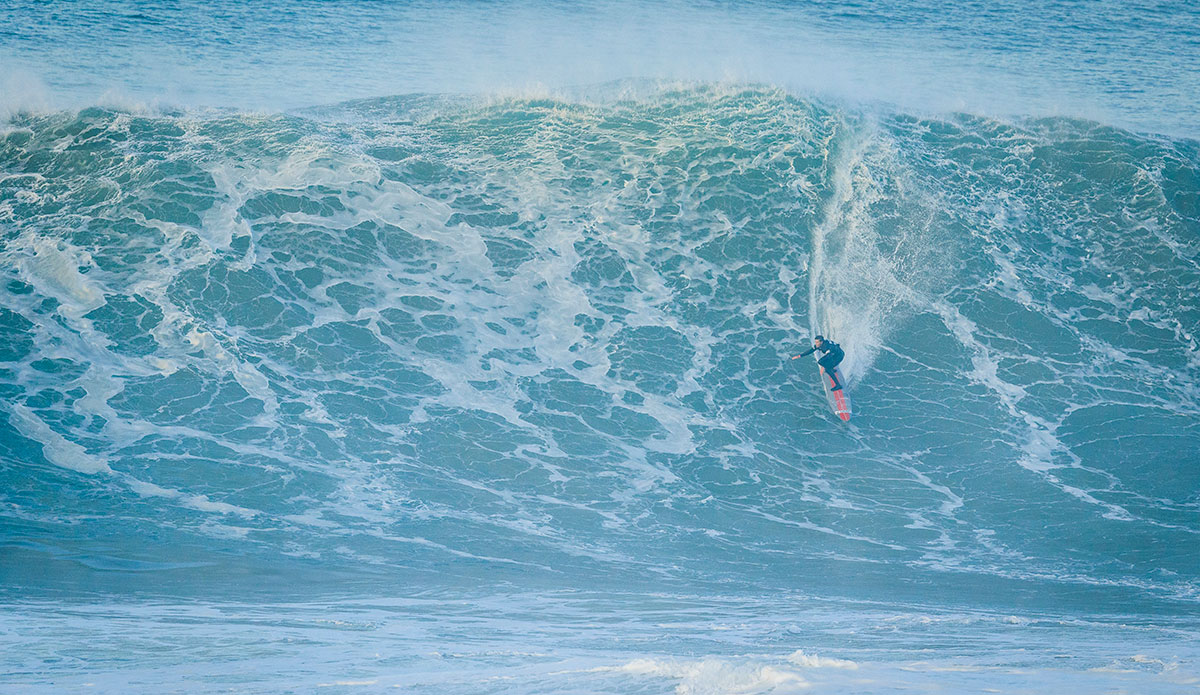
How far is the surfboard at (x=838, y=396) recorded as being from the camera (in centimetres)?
1300

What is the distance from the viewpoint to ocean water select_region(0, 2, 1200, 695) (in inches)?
336

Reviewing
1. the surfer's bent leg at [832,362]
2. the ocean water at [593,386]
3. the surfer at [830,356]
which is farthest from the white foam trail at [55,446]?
the surfer's bent leg at [832,362]

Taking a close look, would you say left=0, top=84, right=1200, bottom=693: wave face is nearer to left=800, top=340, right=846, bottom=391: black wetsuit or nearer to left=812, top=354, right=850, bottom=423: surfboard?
left=812, top=354, right=850, bottom=423: surfboard

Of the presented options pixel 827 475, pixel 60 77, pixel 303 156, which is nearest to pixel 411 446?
pixel 827 475

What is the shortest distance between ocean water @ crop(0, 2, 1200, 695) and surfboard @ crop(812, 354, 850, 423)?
0.22 metres

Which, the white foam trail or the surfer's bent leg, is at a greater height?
the surfer's bent leg

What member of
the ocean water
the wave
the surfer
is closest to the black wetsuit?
the surfer

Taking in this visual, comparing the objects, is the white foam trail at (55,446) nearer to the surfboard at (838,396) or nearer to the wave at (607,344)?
the wave at (607,344)

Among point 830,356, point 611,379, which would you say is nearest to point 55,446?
point 611,379

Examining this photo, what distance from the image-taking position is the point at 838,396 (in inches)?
516

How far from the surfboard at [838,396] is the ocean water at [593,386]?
0.22m

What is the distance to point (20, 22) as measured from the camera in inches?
908

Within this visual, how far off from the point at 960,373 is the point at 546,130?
902 centimetres

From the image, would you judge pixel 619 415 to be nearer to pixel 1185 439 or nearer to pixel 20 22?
pixel 1185 439
